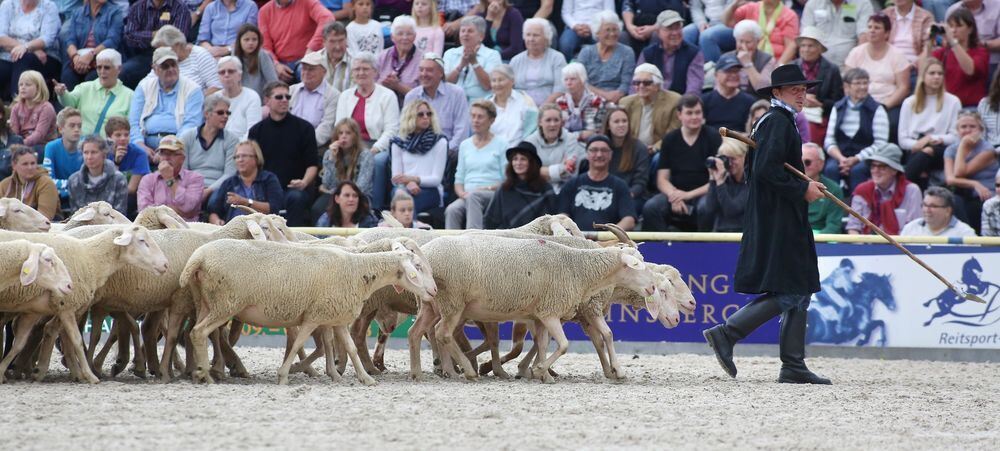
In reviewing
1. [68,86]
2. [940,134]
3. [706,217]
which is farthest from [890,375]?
[68,86]

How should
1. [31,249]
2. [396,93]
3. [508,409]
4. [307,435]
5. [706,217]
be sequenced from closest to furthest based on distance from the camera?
1. [307,435]
2. [508,409]
3. [31,249]
4. [706,217]
5. [396,93]

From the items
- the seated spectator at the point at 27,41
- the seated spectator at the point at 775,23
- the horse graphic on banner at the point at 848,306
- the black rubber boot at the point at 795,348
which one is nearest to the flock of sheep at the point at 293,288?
the black rubber boot at the point at 795,348

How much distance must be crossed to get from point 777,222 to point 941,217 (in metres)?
3.67

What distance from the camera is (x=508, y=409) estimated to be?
28.2ft

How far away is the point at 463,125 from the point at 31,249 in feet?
23.9

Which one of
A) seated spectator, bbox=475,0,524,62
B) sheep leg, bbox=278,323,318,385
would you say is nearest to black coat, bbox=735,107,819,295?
sheep leg, bbox=278,323,318,385

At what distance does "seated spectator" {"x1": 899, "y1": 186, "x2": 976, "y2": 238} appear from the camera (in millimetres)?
13508

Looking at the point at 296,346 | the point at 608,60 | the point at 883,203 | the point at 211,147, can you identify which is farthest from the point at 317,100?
the point at 296,346

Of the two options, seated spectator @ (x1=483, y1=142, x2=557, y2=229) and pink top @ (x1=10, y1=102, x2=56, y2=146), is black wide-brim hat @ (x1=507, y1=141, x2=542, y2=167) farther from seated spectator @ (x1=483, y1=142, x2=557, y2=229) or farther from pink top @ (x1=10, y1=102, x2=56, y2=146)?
pink top @ (x1=10, y1=102, x2=56, y2=146)

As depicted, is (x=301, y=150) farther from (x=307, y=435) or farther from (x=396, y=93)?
(x=307, y=435)

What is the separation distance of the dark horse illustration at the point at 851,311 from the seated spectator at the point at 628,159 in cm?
242

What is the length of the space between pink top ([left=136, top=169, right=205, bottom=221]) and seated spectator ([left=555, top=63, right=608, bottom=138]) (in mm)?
3770

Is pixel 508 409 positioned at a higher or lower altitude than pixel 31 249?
lower

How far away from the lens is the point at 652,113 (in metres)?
15.5
